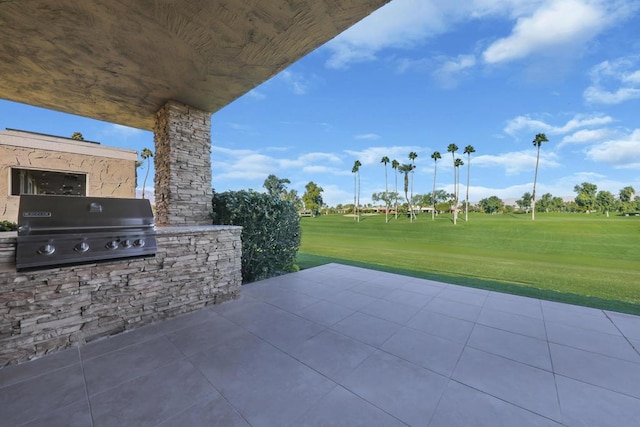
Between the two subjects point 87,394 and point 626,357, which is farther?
point 626,357

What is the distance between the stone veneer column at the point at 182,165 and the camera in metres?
3.84

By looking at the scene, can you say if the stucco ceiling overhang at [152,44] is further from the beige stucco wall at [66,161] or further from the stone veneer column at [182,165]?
the beige stucco wall at [66,161]

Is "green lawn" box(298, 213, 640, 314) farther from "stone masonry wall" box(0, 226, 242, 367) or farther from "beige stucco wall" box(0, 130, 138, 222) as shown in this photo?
"beige stucco wall" box(0, 130, 138, 222)

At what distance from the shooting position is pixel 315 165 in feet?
76.7

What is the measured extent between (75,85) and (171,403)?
4160mm

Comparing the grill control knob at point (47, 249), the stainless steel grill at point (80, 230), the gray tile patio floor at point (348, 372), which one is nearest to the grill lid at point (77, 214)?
the stainless steel grill at point (80, 230)

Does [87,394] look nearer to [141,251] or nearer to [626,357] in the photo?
[141,251]

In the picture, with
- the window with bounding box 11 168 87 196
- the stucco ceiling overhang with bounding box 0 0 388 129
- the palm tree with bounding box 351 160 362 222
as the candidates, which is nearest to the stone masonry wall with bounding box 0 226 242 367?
the stucco ceiling overhang with bounding box 0 0 388 129

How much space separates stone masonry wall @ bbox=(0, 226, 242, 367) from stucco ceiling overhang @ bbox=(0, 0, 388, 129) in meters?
1.99

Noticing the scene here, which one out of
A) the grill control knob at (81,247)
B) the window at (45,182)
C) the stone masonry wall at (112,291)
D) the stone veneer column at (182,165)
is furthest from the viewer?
the window at (45,182)

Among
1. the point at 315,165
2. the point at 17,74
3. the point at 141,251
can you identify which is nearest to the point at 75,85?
the point at 17,74

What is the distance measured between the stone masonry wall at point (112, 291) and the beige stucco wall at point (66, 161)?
17.0 ft

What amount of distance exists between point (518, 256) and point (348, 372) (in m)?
10.6

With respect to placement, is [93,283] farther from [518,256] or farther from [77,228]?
[518,256]
